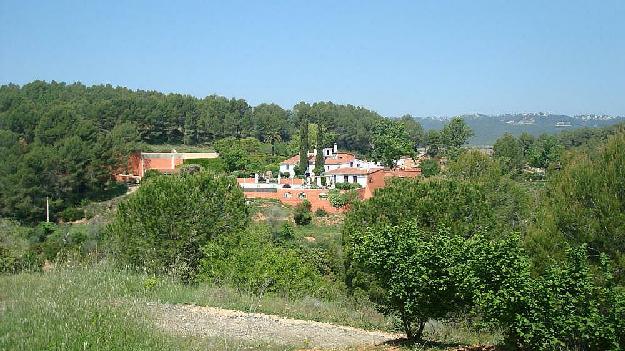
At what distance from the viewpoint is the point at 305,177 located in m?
55.9

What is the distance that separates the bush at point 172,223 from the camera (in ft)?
52.1

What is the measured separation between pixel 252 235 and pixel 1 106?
90.1 feet

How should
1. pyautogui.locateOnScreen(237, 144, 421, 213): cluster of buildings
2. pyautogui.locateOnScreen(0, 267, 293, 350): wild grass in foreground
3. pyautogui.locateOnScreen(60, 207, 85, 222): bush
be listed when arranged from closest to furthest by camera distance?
pyautogui.locateOnScreen(0, 267, 293, 350): wild grass in foreground → pyautogui.locateOnScreen(60, 207, 85, 222): bush → pyautogui.locateOnScreen(237, 144, 421, 213): cluster of buildings

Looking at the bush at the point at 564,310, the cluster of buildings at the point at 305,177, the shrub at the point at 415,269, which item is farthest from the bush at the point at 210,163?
the bush at the point at 564,310

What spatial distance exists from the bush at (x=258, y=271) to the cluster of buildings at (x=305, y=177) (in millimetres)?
23447

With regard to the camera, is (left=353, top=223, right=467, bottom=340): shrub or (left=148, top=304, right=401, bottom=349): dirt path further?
(left=148, top=304, right=401, bottom=349): dirt path

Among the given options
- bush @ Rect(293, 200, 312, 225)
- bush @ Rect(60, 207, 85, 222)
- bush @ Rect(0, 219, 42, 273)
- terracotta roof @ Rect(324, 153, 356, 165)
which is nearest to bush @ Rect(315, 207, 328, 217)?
bush @ Rect(293, 200, 312, 225)

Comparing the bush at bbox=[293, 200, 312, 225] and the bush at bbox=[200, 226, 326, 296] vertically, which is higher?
the bush at bbox=[200, 226, 326, 296]

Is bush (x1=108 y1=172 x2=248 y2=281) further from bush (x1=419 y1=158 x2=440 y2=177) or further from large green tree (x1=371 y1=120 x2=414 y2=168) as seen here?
large green tree (x1=371 y1=120 x2=414 y2=168)

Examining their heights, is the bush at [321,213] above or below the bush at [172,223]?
below

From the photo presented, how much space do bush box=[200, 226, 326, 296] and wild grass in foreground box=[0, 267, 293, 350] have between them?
3.54m

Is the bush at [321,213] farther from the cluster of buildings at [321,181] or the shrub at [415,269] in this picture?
the shrub at [415,269]

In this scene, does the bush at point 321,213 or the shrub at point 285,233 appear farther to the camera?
the bush at point 321,213

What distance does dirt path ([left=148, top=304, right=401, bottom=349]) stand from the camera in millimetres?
8594
